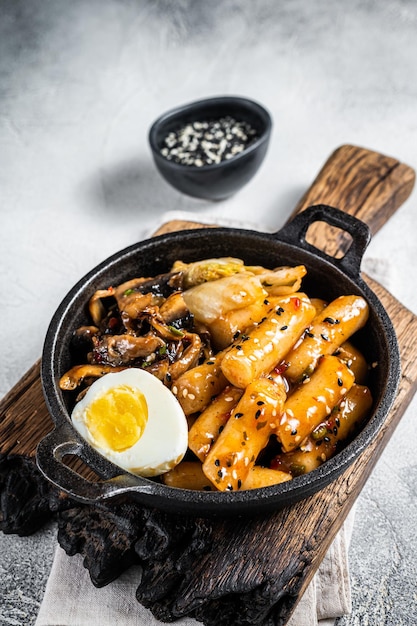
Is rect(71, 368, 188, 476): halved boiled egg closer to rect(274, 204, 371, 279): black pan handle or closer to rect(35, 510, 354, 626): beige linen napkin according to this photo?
rect(35, 510, 354, 626): beige linen napkin

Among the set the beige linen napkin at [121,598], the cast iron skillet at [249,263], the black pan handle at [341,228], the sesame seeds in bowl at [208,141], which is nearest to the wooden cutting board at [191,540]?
the beige linen napkin at [121,598]

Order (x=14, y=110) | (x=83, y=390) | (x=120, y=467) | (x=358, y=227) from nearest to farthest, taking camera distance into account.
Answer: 1. (x=120, y=467)
2. (x=83, y=390)
3. (x=358, y=227)
4. (x=14, y=110)

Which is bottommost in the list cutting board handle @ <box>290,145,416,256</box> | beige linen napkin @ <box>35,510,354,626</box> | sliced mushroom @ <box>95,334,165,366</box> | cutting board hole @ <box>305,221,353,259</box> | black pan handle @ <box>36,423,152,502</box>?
beige linen napkin @ <box>35,510,354,626</box>

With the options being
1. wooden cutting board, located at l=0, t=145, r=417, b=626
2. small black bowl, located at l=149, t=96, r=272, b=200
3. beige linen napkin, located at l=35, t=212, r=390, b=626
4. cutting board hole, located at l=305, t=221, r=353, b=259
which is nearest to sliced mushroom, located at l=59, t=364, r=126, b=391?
wooden cutting board, located at l=0, t=145, r=417, b=626

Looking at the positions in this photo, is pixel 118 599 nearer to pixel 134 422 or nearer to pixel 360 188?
pixel 134 422

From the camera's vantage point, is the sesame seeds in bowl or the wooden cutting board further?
the sesame seeds in bowl

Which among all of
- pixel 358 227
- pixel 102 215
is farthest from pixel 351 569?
pixel 102 215

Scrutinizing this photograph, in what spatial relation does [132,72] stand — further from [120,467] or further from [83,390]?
[120,467]
